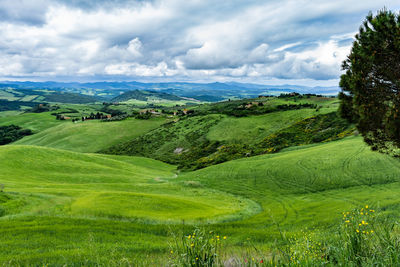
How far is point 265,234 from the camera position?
16422mm

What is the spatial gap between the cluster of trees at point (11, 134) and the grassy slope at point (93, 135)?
26865 millimetres

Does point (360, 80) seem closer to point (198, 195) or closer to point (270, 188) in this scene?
point (270, 188)

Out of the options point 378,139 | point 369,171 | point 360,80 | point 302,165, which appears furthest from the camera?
point 302,165

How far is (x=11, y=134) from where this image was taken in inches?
7106

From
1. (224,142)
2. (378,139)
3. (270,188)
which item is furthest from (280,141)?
(378,139)

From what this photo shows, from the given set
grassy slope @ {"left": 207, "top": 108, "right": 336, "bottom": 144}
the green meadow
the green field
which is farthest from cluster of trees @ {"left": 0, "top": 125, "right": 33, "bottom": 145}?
the green field

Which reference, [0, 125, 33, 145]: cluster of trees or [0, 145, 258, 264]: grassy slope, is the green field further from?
[0, 125, 33, 145]: cluster of trees

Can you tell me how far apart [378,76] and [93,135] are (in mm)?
145916

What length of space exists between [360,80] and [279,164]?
26638mm

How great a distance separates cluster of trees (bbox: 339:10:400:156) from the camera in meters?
16.6

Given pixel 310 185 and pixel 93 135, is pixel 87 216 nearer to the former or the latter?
pixel 310 185

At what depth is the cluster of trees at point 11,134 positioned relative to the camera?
169 metres

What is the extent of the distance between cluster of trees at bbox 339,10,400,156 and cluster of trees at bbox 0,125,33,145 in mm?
201319

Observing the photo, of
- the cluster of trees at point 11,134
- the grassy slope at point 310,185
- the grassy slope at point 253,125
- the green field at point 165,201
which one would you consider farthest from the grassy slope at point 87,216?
the cluster of trees at point 11,134
